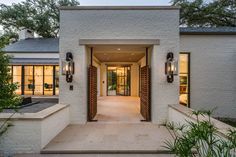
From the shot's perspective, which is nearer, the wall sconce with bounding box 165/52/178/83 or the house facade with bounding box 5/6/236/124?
the wall sconce with bounding box 165/52/178/83

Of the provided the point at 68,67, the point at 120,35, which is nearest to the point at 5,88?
the point at 68,67

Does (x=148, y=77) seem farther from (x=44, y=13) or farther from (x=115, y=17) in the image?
(x=44, y=13)

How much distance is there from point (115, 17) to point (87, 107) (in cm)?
345

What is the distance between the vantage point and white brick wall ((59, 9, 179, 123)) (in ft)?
22.6

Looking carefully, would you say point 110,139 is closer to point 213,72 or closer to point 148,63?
point 148,63

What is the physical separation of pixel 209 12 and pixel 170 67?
1513cm

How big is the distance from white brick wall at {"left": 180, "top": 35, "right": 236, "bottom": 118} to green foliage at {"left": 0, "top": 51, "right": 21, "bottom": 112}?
6844 millimetres

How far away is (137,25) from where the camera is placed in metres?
6.93

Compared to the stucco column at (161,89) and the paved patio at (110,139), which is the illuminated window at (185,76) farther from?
the paved patio at (110,139)

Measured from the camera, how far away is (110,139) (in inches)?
206

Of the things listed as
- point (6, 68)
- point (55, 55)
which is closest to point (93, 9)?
point (6, 68)

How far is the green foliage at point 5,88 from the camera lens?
13.4ft

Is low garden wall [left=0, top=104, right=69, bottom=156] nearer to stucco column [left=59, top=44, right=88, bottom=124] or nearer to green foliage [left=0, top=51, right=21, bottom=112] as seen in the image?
green foliage [left=0, top=51, right=21, bottom=112]

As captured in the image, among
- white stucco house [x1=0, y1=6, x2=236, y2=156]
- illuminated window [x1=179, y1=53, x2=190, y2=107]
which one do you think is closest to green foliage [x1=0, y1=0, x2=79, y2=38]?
white stucco house [x1=0, y1=6, x2=236, y2=156]
